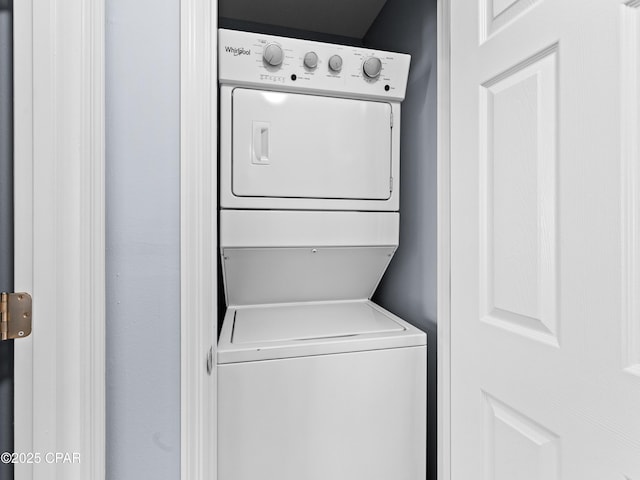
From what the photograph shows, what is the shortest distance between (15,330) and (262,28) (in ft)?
6.97

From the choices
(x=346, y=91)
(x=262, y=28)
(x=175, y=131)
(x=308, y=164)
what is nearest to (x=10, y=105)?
(x=175, y=131)

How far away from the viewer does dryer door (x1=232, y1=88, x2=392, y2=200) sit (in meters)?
1.33

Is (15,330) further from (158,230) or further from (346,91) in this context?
(346,91)

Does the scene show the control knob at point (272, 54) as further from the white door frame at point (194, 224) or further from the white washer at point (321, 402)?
the white washer at point (321, 402)

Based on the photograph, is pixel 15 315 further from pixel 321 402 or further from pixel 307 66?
pixel 307 66

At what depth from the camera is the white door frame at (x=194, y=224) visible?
782 millimetres

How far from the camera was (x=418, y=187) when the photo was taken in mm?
1538

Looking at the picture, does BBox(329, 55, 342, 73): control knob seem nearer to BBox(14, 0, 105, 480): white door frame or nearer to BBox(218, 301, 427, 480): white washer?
BBox(14, 0, 105, 480): white door frame
